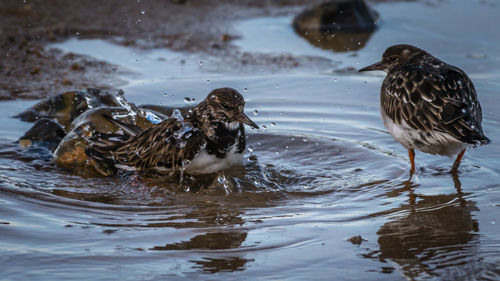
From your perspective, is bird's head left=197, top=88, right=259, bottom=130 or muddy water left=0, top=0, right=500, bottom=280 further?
bird's head left=197, top=88, right=259, bottom=130

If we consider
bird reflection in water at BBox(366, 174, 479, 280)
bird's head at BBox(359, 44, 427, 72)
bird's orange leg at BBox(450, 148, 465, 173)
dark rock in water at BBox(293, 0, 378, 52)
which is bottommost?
bird reflection in water at BBox(366, 174, 479, 280)

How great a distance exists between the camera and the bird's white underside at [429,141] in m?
4.94

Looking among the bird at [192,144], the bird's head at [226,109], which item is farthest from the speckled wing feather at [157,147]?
the bird's head at [226,109]

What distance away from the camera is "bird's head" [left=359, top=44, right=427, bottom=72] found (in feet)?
19.1

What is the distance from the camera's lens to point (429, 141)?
5047 mm

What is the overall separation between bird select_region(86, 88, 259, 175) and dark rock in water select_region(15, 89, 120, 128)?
988mm

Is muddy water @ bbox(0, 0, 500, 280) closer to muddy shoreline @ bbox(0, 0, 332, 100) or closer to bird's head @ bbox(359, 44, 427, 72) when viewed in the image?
muddy shoreline @ bbox(0, 0, 332, 100)

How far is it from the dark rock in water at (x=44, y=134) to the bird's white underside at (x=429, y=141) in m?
2.74

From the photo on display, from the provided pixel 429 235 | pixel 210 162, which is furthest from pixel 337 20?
pixel 429 235

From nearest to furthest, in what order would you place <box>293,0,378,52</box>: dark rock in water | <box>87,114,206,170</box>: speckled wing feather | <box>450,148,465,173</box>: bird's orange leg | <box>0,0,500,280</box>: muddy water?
1. <box>0,0,500,280</box>: muddy water
2. <box>87,114,206,170</box>: speckled wing feather
3. <box>450,148,465,173</box>: bird's orange leg
4. <box>293,0,378,52</box>: dark rock in water

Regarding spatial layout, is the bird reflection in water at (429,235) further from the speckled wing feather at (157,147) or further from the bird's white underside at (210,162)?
the speckled wing feather at (157,147)

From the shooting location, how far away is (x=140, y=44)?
344 inches

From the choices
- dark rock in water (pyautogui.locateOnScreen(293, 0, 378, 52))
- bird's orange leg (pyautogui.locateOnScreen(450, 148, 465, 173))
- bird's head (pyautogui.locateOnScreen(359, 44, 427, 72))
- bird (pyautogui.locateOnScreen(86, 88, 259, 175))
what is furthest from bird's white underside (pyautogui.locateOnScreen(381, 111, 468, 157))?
dark rock in water (pyautogui.locateOnScreen(293, 0, 378, 52))

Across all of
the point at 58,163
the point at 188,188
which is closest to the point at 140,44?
the point at 58,163
